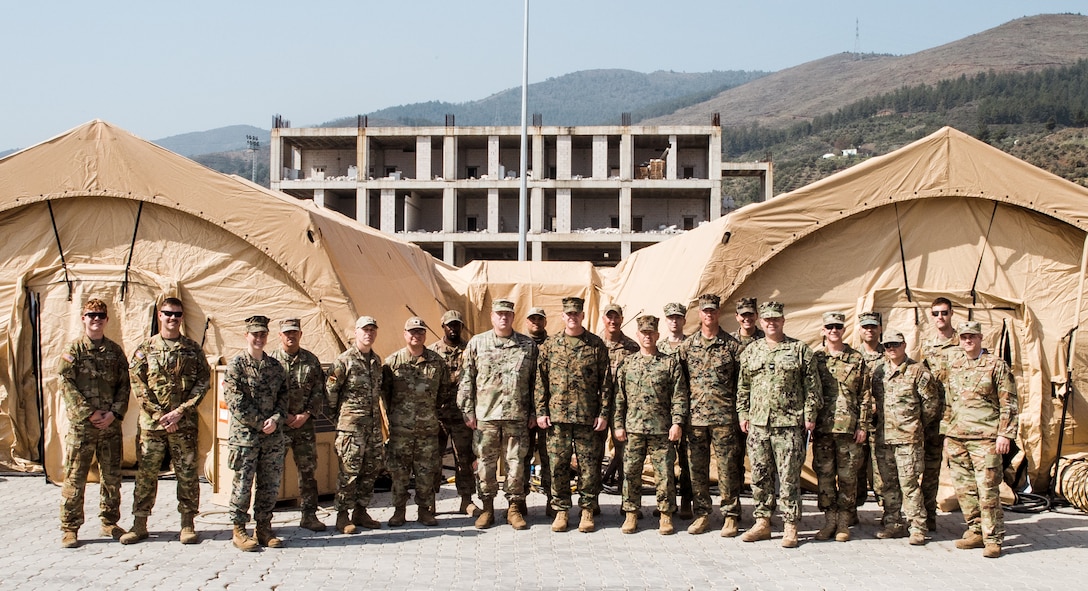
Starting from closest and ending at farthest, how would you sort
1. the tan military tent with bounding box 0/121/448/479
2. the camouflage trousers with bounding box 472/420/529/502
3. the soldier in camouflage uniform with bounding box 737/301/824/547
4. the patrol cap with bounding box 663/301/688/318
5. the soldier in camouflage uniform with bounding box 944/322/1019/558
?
the soldier in camouflage uniform with bounding box 944/322/1019/558, the soldier in camouflage uniform with bounding box 737/301/824/547, the camouflage trousers with bounding box 472/420/529/502, the patrol cap with bounding box 663/301/688/318, the tan military tent with bounding box 0/121/448/479

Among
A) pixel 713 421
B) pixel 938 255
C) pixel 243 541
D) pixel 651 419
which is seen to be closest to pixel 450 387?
pixel 651 419

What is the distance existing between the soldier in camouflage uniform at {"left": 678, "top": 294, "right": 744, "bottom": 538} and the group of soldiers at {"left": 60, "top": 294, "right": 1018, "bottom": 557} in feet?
0.05

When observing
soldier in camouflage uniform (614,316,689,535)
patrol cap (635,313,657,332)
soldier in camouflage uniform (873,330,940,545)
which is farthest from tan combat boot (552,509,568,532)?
soldier in camouflage uniform (873,330,940,545)

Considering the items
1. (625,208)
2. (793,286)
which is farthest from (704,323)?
(625,208)

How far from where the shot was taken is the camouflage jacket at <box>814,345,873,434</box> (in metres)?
6.54

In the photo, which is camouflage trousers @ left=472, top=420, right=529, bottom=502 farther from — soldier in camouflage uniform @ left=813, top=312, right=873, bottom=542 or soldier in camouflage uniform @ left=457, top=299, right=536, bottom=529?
soldier in camouflage uniform @ left=813, top=312, right=873, bottom=542

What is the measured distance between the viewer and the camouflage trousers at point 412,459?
6871mm

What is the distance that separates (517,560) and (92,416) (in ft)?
10.0

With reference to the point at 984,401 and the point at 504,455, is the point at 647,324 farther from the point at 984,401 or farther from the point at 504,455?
the point at 984,401

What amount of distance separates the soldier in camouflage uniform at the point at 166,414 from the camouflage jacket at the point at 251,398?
32cm

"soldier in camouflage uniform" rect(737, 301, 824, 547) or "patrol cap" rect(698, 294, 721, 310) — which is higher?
"patrol cap" rect(698, 294, 721, 310)

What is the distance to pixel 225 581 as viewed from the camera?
5.30 metres

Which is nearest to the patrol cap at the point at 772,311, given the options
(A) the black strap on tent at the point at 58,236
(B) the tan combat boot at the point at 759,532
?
(B) the tan combat boot at the point at 759,532

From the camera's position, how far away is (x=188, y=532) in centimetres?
623
